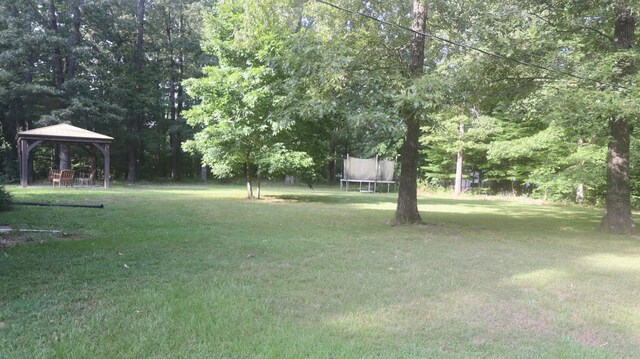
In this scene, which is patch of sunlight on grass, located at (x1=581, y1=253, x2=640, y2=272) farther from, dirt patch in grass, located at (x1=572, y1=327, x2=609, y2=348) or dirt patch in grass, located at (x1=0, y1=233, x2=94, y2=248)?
dirt patch in grass, located at (x1=0, y1=233, x2=94, y2=248)

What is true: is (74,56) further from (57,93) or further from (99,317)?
(99,317)

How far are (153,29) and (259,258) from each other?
27776 millimetres

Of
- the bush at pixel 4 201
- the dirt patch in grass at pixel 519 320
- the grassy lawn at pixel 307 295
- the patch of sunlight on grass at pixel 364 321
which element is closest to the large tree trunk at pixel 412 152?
the grassy lawn at pixel 307 295

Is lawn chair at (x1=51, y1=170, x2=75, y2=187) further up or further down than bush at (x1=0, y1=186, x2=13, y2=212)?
further up

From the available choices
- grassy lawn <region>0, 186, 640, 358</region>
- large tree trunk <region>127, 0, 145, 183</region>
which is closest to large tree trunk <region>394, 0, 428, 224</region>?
grassy lawn <region>0, 186, 640, 358</region>

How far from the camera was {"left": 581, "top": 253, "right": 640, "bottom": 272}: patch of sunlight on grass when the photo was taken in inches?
237

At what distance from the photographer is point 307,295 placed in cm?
418

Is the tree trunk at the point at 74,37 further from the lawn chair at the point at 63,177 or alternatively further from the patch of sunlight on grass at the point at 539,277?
the patch of sunlight on grass at the point at 539,277

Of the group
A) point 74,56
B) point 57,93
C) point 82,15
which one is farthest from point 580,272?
point 82,15

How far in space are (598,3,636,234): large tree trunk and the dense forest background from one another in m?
0.07

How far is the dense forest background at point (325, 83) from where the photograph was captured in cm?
871

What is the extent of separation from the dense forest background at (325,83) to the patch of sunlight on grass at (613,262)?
2.74 m

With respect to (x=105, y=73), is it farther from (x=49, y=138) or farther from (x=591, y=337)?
(x=591, y=337)

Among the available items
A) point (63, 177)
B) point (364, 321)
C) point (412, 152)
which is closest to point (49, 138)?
point (63, 177)
